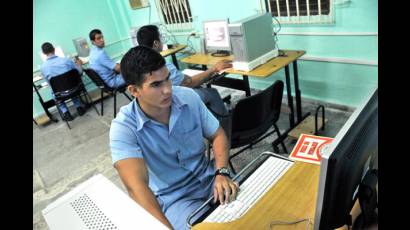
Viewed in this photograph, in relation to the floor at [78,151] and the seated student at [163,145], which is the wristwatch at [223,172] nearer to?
the seated student at [163,145]

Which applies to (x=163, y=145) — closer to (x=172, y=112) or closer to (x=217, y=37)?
(x=172, y=112)

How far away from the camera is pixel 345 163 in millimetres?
575

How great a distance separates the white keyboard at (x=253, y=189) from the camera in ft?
3.23

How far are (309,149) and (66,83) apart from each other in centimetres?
355

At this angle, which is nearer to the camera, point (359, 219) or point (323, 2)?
point (359, 219)

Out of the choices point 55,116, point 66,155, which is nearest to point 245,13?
point 66,155

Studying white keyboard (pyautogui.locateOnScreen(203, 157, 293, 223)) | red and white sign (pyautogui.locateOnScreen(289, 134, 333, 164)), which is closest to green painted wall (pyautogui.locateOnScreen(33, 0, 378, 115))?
red and white sign (pyautogui.locateOnScreen(289, 134, 333, 164))

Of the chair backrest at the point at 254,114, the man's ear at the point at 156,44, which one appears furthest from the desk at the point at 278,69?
the man's ear at the point at 156,44

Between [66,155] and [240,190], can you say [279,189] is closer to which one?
[240,190]

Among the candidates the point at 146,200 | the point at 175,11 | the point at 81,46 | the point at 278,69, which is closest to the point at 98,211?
the point at 146,200
